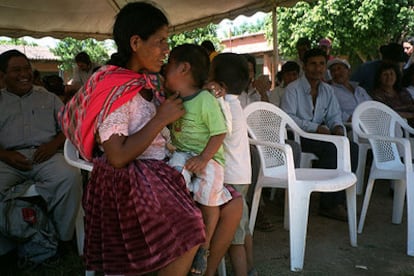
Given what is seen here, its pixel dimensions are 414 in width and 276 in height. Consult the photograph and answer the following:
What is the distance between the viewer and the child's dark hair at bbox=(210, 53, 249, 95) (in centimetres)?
214

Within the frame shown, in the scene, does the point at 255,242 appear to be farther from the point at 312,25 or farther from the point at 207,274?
the point at 312,25

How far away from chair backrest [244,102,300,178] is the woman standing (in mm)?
1364

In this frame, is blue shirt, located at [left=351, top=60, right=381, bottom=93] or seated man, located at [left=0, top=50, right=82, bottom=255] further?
blue shirt, located at [left=351, top=60, right=381, bottom=93]

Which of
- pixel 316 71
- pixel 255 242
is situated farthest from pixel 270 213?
pixel 316 71

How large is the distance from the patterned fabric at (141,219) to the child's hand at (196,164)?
0.11 metres

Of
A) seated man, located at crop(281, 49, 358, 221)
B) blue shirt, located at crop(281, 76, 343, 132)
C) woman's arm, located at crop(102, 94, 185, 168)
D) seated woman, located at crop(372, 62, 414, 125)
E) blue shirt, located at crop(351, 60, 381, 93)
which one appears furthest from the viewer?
blue shirt, located at crop(351, 60, 381, 93)

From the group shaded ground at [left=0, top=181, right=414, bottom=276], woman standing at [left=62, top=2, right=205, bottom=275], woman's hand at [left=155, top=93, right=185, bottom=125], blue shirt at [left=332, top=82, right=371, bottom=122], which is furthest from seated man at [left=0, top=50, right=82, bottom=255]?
blue shirt at [left=332, top=82, right=371, bottom=122]

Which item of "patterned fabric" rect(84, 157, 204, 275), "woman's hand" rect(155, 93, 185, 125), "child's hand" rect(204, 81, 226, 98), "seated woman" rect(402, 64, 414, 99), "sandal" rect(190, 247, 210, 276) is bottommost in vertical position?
"sandal" rect(190, 247, 210, 276)

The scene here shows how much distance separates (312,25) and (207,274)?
11929 mm

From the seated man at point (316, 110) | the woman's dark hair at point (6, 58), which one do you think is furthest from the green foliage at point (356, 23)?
the woman's dark hair at point (6, 58)

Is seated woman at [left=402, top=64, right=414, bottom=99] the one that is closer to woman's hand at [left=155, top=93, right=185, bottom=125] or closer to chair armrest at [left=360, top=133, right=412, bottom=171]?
chair armrest at [left=360, top=133, right=412, bottom=171]

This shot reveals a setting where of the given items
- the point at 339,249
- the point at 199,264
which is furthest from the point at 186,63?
the point at 339,249

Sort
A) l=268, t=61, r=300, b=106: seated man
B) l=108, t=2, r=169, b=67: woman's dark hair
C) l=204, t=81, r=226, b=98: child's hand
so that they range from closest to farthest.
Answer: l=108, t=2, r=169, b=67: woman's dark hair, l=204, t=81, r=226, b=98: child's hand, l=268, t=61, r=300, b=106: seated man

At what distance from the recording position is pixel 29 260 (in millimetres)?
2760
